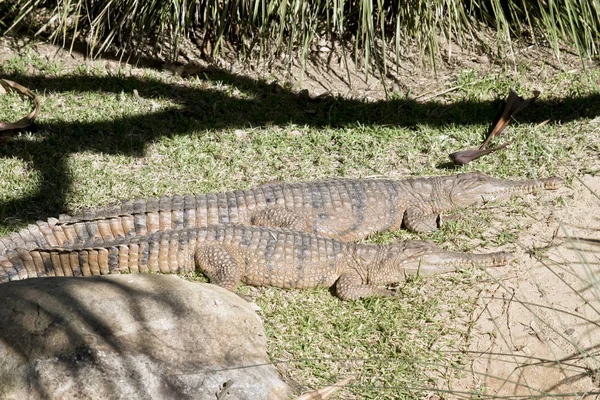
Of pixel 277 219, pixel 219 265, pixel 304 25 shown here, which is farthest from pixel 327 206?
pixel 304 25

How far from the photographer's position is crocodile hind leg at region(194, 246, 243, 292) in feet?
14.6

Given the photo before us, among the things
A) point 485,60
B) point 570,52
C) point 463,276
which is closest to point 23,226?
point 463,276

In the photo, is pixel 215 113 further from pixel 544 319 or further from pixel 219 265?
pixel 544 319

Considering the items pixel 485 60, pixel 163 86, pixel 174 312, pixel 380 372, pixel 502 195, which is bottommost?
pixel 380 372

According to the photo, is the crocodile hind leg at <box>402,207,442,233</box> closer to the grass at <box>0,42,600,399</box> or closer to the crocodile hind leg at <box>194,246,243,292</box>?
the grass at <box>0,42,600,399</box>

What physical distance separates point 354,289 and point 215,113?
2.53 meters

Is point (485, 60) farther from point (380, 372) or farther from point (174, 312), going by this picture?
point (174, 312)

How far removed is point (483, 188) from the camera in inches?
211

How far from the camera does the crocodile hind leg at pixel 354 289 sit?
444 centimetres

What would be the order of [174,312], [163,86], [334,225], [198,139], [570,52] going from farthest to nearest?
1. [570,52]
2. [163,86]
3. [198,139]
4. [334,225]
5. [174,312]

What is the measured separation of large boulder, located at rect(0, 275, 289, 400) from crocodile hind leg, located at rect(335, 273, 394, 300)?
2.88 ft

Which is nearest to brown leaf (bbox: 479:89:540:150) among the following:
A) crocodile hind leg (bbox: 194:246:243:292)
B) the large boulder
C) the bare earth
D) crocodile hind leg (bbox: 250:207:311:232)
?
the bare earth

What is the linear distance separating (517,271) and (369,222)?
1246mm

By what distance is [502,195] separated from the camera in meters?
5.31
